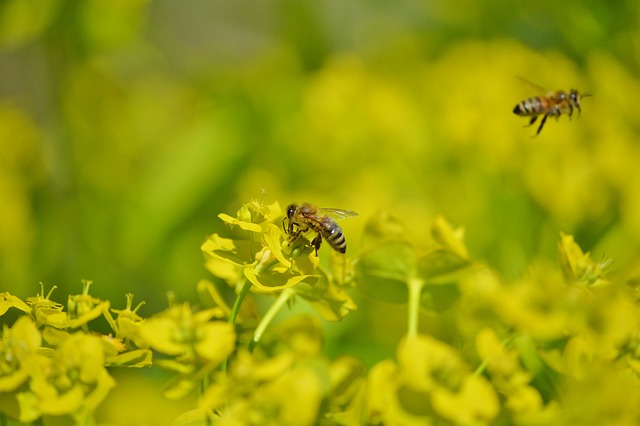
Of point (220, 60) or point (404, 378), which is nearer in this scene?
point (404, 378)

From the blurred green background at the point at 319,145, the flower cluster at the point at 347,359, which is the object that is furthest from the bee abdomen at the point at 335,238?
the blurred green background at the point at 319,145

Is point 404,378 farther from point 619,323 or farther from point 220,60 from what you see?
point 220,60

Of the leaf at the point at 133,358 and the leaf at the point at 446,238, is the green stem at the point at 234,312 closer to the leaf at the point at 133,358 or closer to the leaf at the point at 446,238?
the leaf at the point at 133,358

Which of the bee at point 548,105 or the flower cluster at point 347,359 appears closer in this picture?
the flower cluster at point 347,359

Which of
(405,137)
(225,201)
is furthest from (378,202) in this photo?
(225,201)

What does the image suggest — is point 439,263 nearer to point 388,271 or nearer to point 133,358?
point 388,271

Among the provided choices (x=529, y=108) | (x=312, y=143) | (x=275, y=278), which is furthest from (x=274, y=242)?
(x=312, y=143)

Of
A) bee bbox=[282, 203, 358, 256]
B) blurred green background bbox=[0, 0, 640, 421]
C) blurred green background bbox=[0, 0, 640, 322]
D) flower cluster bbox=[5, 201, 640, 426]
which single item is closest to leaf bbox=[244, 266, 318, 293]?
flower cluster bbox=[5, 201, 640, 426]
